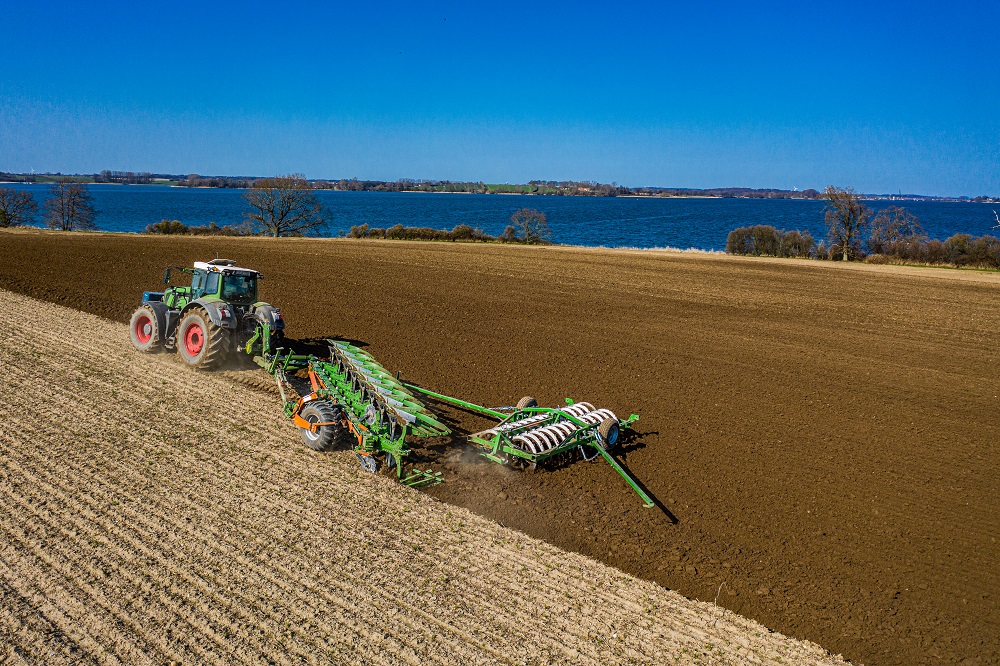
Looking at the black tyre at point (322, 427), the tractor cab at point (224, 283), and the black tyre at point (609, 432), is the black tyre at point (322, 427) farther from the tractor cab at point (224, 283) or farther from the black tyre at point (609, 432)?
the tractor cab at point (224, 283)

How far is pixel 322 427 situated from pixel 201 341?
468 centimetres

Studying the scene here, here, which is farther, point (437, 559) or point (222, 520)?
point (222, 520)

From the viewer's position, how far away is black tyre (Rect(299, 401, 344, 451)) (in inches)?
384

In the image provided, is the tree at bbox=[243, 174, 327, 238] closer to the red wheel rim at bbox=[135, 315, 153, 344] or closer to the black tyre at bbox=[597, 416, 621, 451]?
the red wheel rim at bbox=[135, 315, 153, 344]

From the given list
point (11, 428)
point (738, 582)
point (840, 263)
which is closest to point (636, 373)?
point (738, 582)

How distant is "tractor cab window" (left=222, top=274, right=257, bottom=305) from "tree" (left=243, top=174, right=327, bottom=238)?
150ft

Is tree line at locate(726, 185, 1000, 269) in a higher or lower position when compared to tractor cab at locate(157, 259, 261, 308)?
higher

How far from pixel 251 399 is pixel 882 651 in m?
9.96

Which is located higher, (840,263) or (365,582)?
(840,263)

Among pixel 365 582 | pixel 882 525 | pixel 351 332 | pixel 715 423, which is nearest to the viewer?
pixel 365 582

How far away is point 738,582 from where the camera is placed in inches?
289

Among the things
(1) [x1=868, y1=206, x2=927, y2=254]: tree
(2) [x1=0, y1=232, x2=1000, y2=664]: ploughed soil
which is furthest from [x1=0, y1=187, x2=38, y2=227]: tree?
(1) [x1=868, y1=206, x2=927, y2=254]: tree

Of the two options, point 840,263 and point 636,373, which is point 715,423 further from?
point 840,263

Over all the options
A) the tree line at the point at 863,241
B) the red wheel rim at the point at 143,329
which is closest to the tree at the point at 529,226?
the tree line at the point at 863,241
